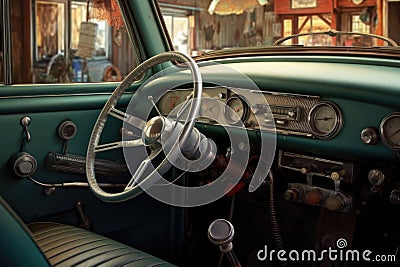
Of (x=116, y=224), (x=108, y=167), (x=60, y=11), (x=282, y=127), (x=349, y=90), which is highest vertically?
(x=60, y=11)

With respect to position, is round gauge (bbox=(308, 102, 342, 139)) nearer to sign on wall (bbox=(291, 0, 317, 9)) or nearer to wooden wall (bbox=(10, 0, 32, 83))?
sign on wall (bbox=(291, 0, 317, 9))

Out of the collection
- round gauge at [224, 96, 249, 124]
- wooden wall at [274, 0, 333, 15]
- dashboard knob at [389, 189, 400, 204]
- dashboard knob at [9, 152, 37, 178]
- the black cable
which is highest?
wooden wall at [274, 0, 333, 15]

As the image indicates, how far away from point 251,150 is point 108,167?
24.7 inches

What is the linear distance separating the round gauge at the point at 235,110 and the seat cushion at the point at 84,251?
0.54 meters

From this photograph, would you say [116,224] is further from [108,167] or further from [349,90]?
[349,90]

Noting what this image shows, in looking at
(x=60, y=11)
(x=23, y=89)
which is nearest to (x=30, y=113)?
(x=23, y=89)

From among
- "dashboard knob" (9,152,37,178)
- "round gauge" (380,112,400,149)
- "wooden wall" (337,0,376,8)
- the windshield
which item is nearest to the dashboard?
"round gauge" (380,112,400,149)

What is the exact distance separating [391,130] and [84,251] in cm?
94

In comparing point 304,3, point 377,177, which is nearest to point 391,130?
point 377,177

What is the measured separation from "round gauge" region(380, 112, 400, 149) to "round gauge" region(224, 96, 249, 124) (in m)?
0.50

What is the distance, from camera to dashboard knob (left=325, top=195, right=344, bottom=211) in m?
1.74

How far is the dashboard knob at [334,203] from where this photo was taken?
174cm

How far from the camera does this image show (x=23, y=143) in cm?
198

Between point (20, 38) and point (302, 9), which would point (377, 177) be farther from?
point (20, 38)
